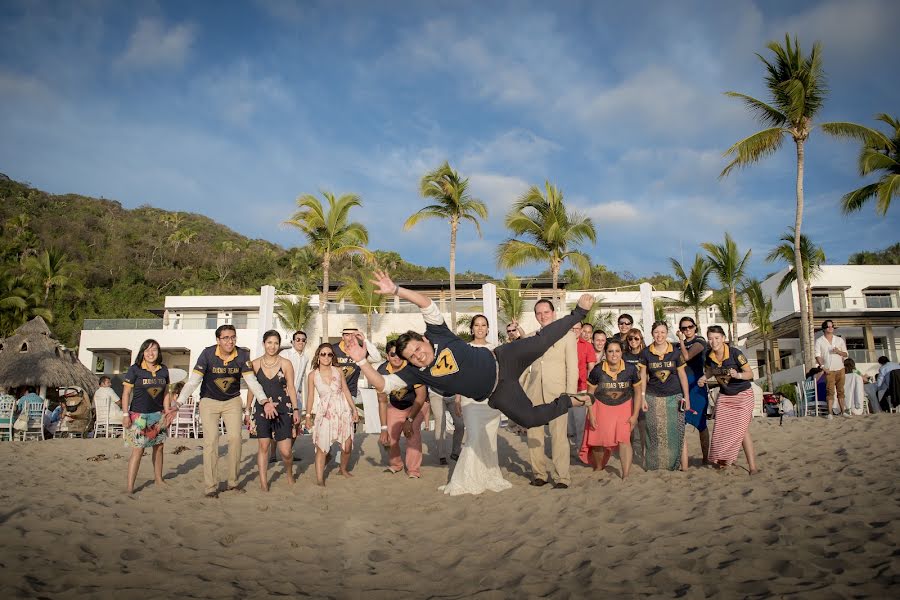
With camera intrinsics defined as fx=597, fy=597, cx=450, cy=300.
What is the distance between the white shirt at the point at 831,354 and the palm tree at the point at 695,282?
21.8 metres

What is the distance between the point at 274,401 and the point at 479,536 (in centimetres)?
352

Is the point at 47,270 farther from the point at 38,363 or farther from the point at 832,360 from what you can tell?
the point at 832,360

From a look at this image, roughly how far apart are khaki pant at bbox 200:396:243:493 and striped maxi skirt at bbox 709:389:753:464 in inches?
224

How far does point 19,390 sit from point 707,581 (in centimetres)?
2321

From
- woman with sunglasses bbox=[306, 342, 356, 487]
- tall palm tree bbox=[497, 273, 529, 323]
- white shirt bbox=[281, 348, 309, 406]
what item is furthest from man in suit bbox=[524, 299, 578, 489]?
tall palm tree bbox=[497, 273, 529, 323]

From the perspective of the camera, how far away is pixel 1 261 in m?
45.0

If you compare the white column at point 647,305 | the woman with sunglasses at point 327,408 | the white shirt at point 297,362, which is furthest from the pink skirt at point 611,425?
the white column at point 647,305

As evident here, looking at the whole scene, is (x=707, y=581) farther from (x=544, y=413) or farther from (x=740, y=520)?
(x=544, y=413)

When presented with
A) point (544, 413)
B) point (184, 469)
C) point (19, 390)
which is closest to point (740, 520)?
point (544, 413)

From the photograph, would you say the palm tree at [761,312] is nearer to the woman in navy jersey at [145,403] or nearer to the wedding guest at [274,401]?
the wedding guest at [274,401]

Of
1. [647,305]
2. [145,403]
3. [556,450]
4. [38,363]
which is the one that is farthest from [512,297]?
[145,403]

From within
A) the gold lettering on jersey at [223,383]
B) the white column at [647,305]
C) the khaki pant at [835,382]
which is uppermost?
the white column at [647,305]

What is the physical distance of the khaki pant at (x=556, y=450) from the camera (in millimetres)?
6824

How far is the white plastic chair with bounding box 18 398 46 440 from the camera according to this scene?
45.1ft
